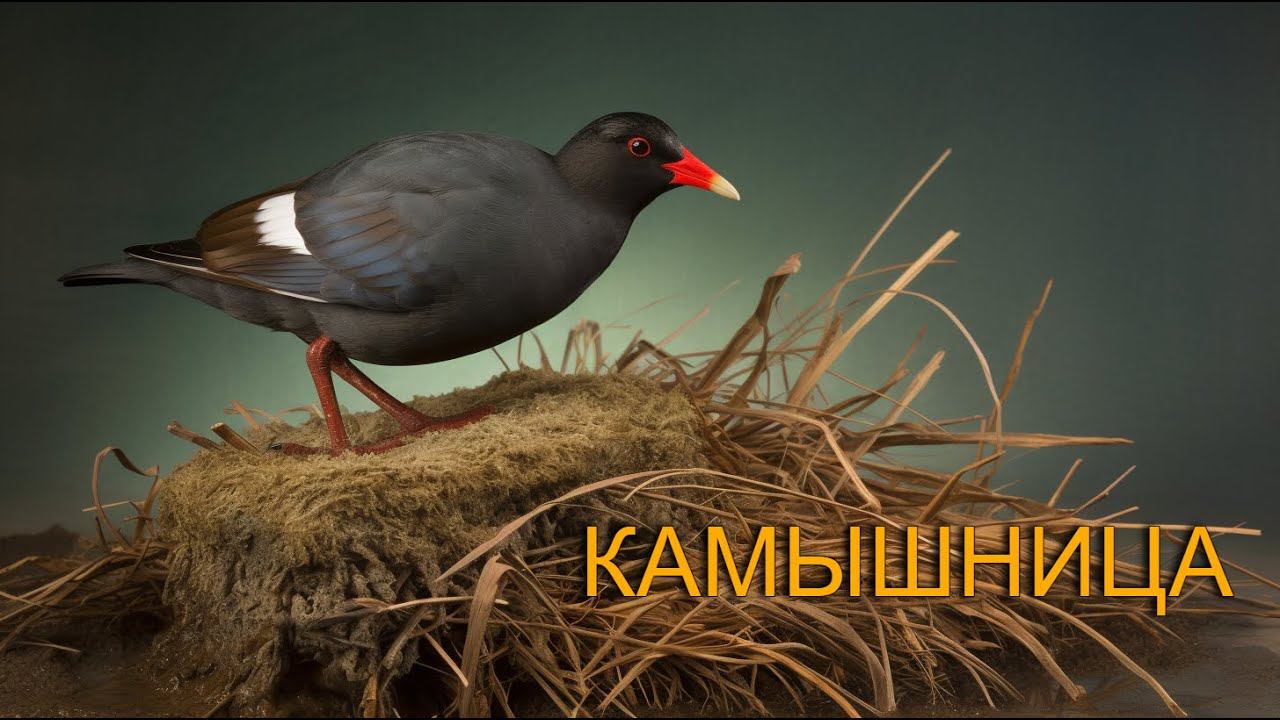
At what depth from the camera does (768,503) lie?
2412mm

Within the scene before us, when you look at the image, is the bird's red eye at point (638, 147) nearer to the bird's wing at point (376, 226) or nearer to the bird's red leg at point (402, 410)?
the bird's wing at point (376, 226)

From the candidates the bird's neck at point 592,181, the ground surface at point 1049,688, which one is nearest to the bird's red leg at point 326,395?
the ground surface at point 1049,688

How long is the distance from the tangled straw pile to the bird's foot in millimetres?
137

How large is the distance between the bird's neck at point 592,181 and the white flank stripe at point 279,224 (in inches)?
23.2

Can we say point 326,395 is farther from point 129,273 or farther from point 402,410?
point 129,273

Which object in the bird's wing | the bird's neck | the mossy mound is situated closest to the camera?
the mossy mound

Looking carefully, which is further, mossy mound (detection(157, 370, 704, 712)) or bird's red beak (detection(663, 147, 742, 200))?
bird's red beak (detection(663, 147, 742, 200))

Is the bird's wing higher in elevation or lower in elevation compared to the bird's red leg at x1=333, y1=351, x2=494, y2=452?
higher

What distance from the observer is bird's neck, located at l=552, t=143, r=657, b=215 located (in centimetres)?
236

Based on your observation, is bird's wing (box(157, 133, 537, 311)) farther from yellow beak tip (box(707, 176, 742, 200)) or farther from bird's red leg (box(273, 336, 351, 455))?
yellow beak tip (box(707, 176, 742, 200))

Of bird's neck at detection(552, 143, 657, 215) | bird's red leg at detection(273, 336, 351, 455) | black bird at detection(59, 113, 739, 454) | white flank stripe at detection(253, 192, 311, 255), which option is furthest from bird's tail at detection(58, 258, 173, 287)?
bird's neck at detection(552, 143, 657, 215)

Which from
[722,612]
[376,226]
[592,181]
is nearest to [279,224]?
[376,226]

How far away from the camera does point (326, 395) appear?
237 centimetres

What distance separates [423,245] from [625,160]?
1.59 ft
